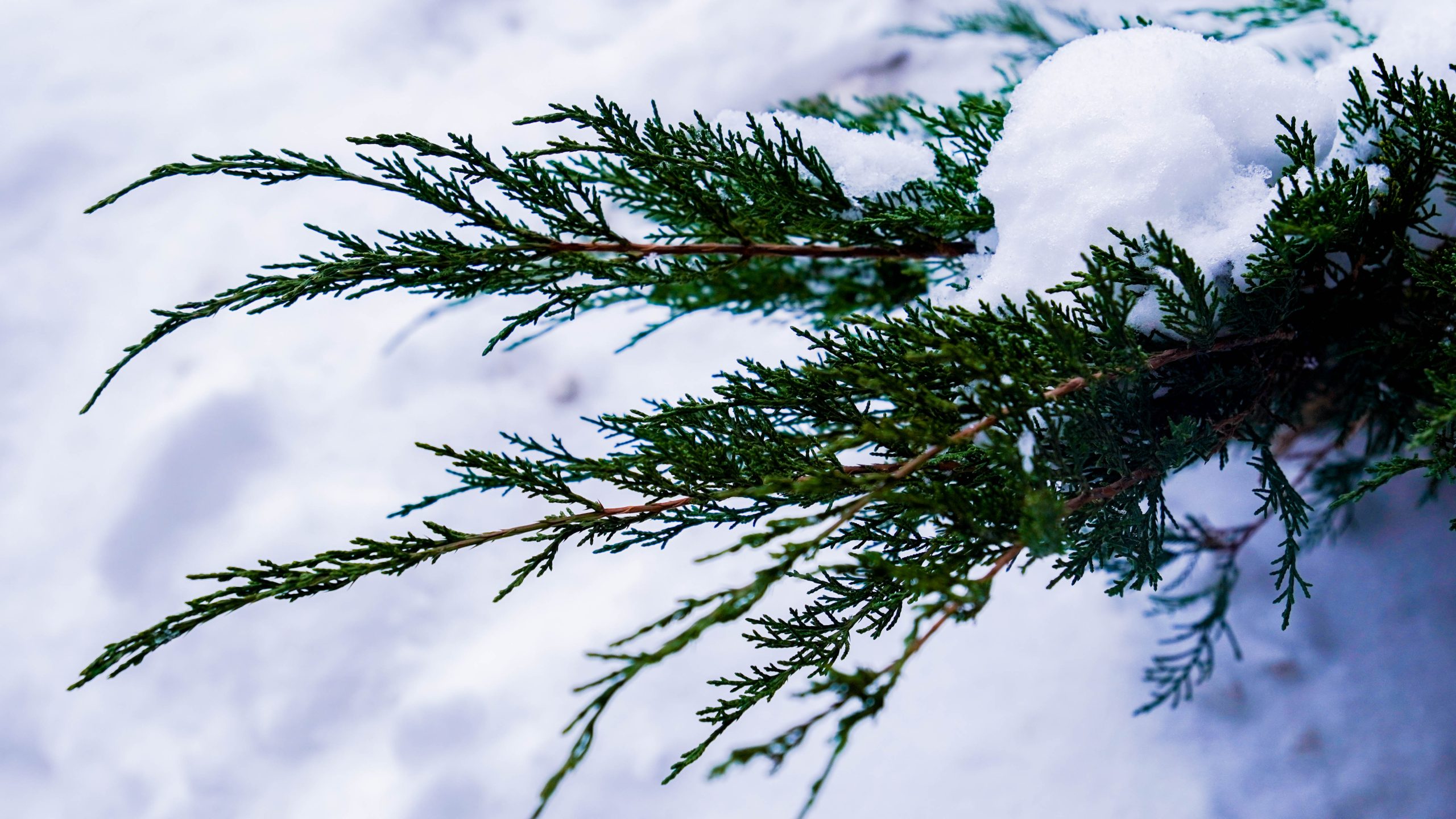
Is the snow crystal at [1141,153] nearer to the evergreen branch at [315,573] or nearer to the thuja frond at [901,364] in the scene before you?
Result: the thuja frond at [901,364]

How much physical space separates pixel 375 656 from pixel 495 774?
0.27 meters

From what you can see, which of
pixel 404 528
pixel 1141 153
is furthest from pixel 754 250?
pixel 404 528

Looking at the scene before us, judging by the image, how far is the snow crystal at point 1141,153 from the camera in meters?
0.69

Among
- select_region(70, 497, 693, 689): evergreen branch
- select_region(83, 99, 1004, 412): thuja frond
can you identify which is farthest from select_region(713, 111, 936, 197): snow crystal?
select_region(70, 497, 693, 689): evergreen branch

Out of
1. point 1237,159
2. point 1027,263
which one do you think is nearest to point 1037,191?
point 1027,263

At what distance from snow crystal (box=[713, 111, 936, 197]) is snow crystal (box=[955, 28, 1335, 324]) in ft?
0.31

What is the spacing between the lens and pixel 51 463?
1532mm

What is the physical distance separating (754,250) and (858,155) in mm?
138

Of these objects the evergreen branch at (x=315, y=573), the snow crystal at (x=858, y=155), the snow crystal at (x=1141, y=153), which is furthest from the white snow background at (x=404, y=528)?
the evergreen branch at (x=315, y=573)

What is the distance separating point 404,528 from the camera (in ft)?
5.04

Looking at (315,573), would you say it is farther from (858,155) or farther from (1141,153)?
(1141,153)

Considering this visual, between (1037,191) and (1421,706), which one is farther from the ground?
(1037,191)

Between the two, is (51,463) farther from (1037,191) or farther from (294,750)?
(1037,191)

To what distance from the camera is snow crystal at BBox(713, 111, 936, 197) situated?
0.79 meters
